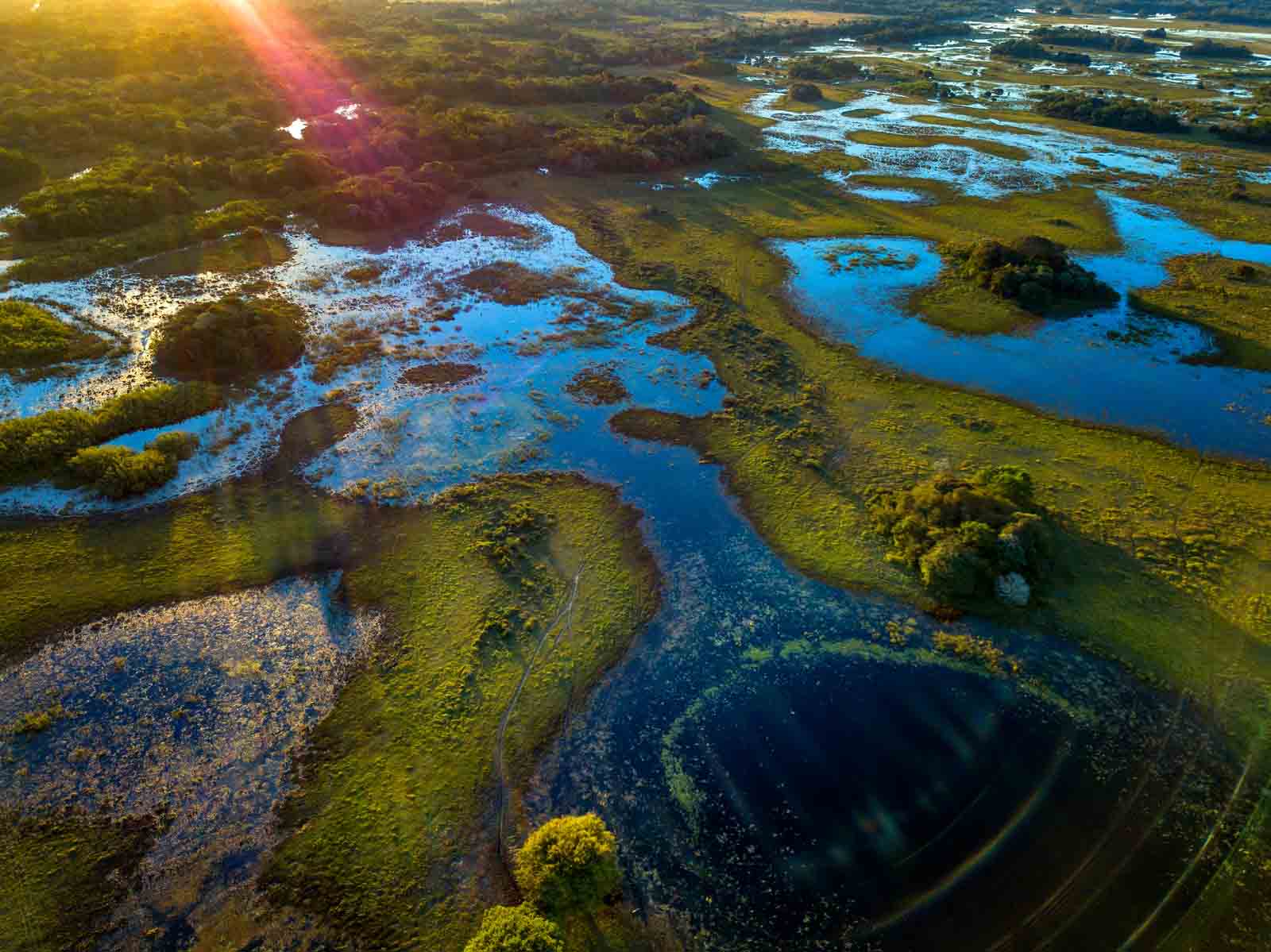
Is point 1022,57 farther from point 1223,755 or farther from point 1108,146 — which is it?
point 1223,755

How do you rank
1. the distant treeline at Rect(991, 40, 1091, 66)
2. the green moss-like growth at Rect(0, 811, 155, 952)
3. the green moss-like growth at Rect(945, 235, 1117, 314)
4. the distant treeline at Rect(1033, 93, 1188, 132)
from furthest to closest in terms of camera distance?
the distant treeline at Rect(991, 40, 1091, 66) → the distant treeline at Rect(1033, 93, 1188, 132) → the green moss-like growth at Rect(945, 235, 1117, 314) → the green moss-like growth at Rect(0, 811, 155, 952)

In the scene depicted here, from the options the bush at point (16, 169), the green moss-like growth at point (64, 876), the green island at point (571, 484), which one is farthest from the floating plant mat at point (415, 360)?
the bush at point (16, 169)

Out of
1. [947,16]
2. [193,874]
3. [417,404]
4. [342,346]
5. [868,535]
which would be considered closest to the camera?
[193,874]

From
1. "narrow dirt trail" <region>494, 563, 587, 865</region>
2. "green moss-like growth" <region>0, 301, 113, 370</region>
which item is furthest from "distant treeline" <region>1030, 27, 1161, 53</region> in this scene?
"green moss-like growth" <region>0, 301, 113, 370</region>

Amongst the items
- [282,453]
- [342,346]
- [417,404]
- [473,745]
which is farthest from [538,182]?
[473,745]

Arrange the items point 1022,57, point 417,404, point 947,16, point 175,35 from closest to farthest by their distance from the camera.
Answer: point 417,404 → point 175,35 → point 1022,57 → point 947,16

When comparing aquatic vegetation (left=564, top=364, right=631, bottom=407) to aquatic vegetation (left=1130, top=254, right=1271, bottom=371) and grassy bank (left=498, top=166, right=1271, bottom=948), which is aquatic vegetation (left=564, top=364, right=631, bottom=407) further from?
aquatic vegetation (left=1130, top=254, right=1271, bottom=371)
